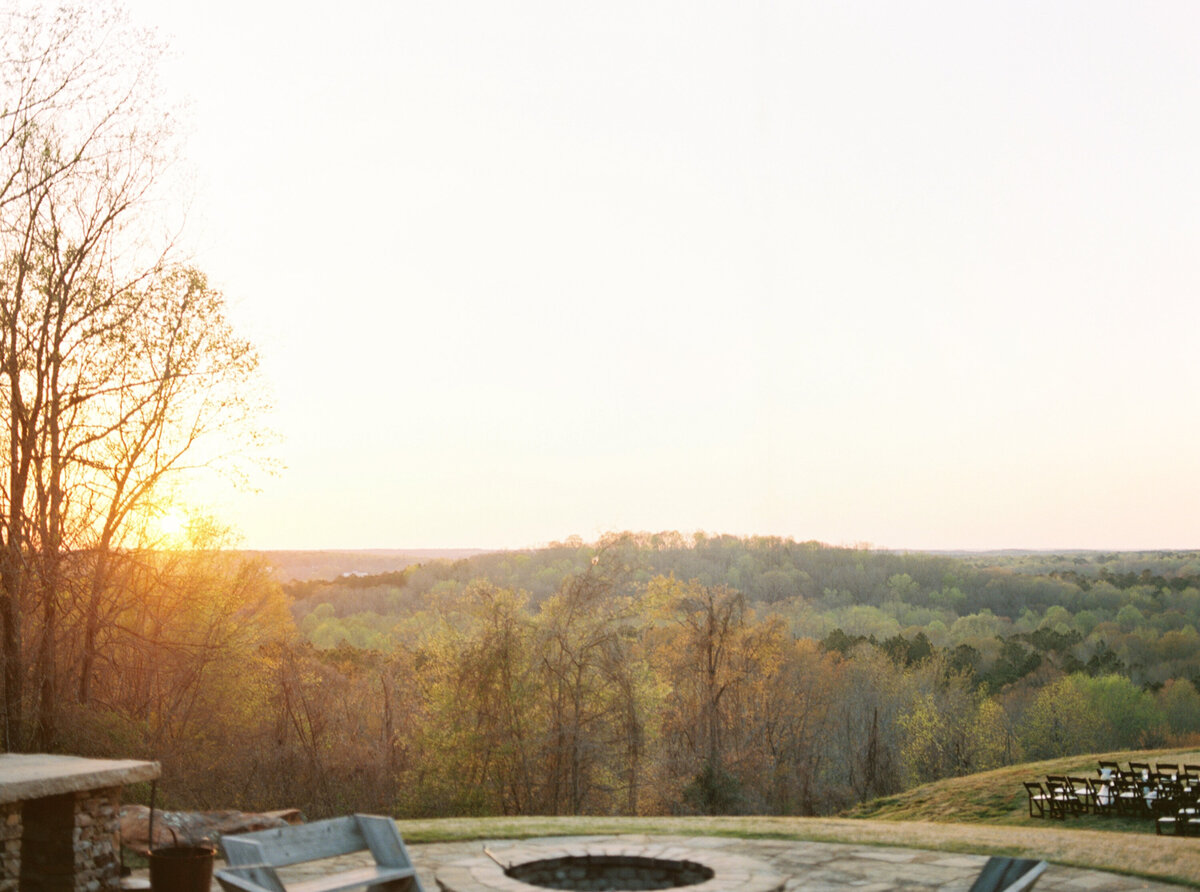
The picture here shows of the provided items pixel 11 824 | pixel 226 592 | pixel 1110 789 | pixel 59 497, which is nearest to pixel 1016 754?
pixel 1110 789

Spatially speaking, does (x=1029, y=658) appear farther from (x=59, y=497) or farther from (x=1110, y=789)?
(x=59, y=497)

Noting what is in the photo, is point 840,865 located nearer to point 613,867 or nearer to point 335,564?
point 613,867

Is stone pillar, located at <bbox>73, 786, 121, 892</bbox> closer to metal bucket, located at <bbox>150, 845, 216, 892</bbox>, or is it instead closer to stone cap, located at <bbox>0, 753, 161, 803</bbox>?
stone cap, located at <bbox>0, 753, 161, 803</bbox>

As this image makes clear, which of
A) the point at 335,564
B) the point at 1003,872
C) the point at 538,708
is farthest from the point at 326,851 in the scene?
the point at 335,564

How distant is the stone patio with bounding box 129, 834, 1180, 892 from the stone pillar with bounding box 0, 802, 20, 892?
0.99 metres

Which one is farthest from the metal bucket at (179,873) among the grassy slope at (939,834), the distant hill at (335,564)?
the distant hill at (335,564)

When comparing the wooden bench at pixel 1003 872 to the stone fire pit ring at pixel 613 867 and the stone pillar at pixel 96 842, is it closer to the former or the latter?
the stone fire pit ring at pixel 613 867

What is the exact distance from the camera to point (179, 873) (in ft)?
20.6

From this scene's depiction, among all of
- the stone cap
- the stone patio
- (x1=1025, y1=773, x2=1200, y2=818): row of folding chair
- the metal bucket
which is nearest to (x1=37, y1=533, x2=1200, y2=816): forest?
the stone cap

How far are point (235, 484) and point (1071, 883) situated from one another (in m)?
12.3

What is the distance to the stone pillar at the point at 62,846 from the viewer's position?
6.81 m

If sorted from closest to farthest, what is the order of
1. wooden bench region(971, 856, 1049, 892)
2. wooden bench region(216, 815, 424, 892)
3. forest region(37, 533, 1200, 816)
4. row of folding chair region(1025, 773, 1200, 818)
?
wooden bench region(971, 856, 1049, 892)
wooden bench region(216, 815, 424, 892)
row of folding chair region(1025, 773, 1200, 818)
forest region(37, 533, 1200, 816)

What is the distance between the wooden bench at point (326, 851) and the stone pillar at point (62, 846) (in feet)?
5.94

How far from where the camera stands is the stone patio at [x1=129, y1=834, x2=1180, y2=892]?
23.7ft
